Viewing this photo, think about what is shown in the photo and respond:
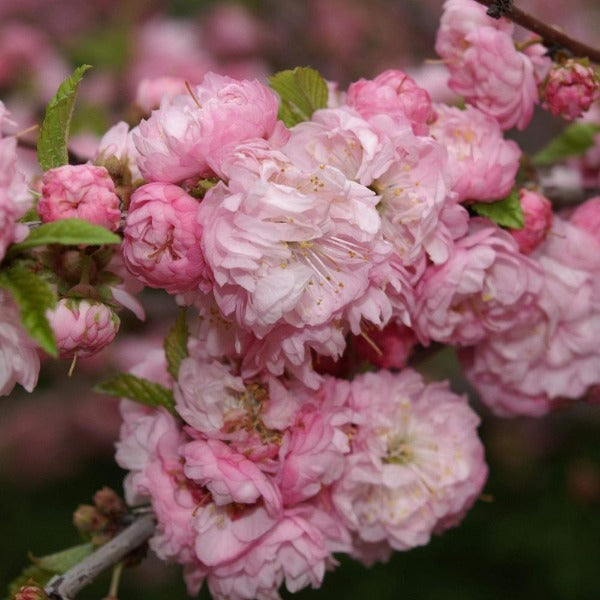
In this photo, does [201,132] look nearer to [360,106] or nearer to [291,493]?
[360,106]

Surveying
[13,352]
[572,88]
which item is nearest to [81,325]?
[13,352]

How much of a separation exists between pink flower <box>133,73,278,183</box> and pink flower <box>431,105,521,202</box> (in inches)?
8.7

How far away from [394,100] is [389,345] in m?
0.27

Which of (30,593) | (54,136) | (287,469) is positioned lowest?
(30,593)

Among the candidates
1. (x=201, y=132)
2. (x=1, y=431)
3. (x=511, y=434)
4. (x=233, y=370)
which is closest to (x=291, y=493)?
(x=233, y=370)

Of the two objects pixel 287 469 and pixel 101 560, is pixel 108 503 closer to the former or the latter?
pixel 101 560

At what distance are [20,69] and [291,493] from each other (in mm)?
1656

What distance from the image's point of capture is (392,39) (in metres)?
2.92

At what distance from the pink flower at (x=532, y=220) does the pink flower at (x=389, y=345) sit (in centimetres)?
16

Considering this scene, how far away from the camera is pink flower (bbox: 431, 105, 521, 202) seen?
0.97m

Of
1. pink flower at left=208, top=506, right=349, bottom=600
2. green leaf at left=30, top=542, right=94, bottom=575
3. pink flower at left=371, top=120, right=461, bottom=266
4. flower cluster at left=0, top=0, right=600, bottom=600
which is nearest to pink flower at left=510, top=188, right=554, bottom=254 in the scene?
flower cluster at left=0, top=0, right=600, bottom=600

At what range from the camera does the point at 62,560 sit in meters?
1.07

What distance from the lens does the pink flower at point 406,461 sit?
102cm

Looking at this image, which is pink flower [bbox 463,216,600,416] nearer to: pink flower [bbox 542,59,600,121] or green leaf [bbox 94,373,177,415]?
pink flower [bbox 542,59,600,121]
